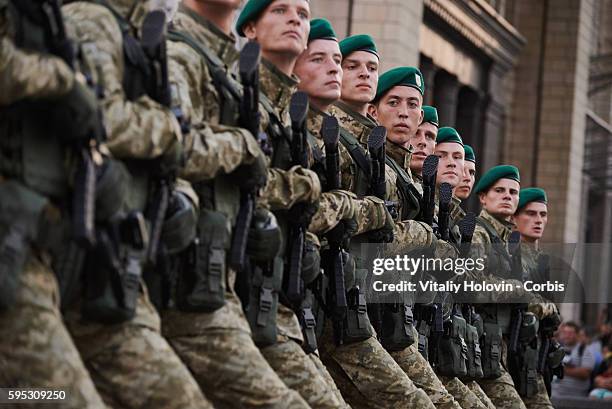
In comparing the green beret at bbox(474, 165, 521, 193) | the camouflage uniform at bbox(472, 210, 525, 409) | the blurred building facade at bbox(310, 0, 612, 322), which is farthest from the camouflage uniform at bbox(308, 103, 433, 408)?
the blurred building facade at bbox(310, 0, 612, 322)

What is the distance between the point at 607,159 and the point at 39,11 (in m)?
32.7

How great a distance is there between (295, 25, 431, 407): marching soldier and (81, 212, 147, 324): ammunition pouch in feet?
9.78

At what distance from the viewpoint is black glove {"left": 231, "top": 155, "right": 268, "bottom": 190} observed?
652cm

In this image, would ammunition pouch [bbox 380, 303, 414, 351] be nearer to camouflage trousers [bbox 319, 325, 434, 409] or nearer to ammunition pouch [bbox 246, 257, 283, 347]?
camouflage trousers [bbox 319, 325, 434, 409]

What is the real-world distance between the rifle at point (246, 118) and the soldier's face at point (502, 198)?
645cm

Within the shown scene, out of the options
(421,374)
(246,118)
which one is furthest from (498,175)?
(246,118)

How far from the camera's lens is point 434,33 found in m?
25.4

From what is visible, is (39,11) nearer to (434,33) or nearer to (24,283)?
(24,283)

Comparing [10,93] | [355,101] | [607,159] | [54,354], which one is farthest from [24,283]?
[607,159]

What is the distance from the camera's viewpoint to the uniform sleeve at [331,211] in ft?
26.0

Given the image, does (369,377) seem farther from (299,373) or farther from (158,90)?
(158,90)

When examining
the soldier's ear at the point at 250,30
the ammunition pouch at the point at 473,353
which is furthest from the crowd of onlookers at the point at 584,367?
the soldier's ear at the point at 250,30

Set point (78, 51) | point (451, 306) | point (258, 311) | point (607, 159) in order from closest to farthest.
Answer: point (78, 51)
point (258, 311)
point (451, 306)
point (607, 159)

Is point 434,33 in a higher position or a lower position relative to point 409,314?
higher
